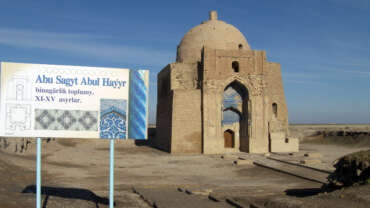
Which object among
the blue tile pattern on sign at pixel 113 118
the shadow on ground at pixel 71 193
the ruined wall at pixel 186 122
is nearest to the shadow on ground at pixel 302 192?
the shadow on ground at pixel 71 193

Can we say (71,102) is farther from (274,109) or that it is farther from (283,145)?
(274,109)

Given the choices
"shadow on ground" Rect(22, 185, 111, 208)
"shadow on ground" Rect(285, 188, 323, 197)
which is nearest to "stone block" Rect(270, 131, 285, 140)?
"shadow on ground" Rect(285, 188, 323, 197)

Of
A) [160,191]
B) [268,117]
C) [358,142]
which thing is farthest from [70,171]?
[358,142]

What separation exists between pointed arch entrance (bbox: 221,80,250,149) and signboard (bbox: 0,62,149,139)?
1810cm

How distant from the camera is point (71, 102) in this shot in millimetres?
6828

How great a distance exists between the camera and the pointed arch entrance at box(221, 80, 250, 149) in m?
24.9

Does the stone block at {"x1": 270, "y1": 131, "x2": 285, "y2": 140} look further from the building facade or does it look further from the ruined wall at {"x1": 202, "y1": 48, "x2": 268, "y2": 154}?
the ruined wall at {"x1": 202, "y1": 48, "x2": 268, "y2": 154}

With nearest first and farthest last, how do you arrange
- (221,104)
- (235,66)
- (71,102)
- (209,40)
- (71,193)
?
(71,102) < (71,193) < (221,104) < (235,66) < (209,40)

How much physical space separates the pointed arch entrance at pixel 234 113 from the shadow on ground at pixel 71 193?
1575 cm

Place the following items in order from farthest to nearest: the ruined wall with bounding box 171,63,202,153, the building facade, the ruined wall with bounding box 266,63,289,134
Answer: the ruined wall with bounding box 266,63,289,134 → the building facade → the ruined wall with bounding box 171,63,202,153

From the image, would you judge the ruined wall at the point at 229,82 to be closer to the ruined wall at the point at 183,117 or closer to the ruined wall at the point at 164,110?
the ruined wall at the point at 183,117

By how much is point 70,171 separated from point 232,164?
310 inches

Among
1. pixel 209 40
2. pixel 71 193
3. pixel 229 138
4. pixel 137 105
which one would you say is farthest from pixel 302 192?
pixel 209 40

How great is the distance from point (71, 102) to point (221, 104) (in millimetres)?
18343
